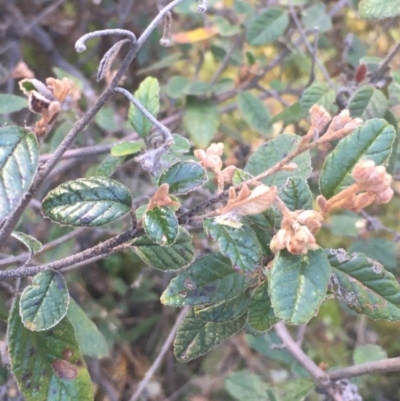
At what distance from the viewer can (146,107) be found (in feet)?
2.52

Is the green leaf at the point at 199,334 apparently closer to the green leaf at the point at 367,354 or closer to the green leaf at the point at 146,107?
the green leaf at the point at 146,107

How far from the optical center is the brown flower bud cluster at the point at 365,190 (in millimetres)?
470

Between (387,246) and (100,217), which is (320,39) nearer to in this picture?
(387,246)

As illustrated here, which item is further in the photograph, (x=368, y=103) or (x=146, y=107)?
(x=368, y=103)

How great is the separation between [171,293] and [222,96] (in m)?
0.86

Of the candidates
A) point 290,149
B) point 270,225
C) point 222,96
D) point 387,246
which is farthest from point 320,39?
point 270,225

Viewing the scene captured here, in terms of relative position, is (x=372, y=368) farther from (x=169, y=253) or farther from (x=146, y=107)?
(x=146, y=107)

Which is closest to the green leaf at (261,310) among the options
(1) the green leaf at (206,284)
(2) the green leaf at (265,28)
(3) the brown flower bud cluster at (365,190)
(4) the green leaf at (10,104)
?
(1) the green leaf at (206,284)

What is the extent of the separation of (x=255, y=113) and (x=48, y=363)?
0.81m

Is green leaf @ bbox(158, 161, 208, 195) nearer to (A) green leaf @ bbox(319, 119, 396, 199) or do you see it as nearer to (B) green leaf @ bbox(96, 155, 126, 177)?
(A) green leaf @ bbox(319, 119, 396, 199)

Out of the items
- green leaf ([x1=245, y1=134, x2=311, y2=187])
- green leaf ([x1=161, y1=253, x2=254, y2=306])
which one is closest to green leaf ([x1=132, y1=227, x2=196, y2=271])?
green leaf ([x1=161, y1=253, x2=254, y2=306])

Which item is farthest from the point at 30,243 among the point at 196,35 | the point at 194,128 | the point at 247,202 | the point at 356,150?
the point at 196,35

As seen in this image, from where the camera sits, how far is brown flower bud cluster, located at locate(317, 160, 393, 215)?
0.47 meters

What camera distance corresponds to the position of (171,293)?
0.57 meters
